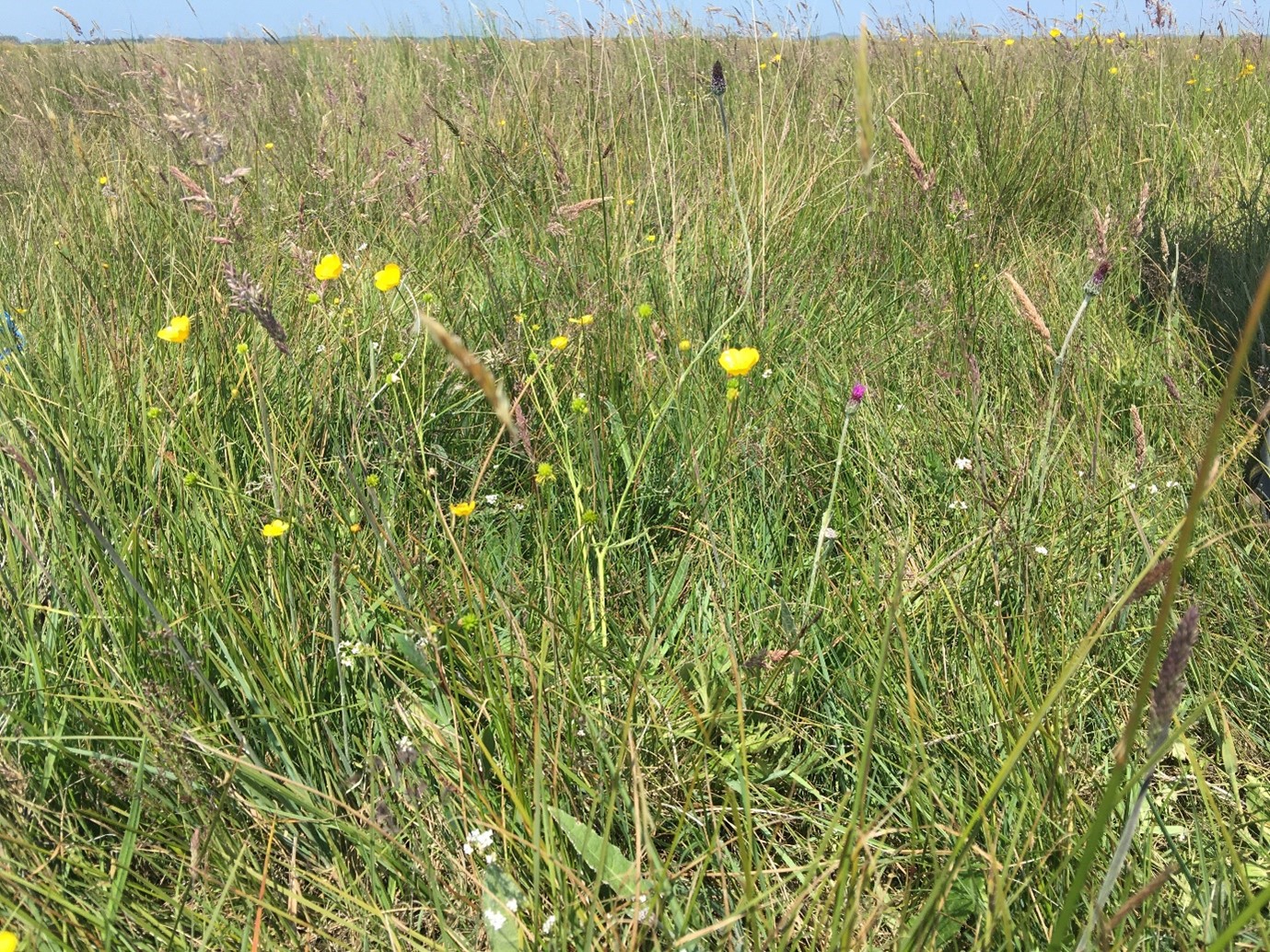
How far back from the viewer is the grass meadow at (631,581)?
83 centimetres

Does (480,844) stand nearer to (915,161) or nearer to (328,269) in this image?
(328,269)

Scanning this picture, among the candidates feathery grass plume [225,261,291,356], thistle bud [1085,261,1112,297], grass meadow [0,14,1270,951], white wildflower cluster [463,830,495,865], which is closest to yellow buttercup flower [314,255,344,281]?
grass meadow [0,14,1270,951]

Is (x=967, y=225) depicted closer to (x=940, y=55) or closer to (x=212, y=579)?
(x=940, y=55)

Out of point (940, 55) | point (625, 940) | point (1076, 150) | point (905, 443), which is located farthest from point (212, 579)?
point (940, 55)

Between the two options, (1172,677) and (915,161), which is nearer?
(1172,677)

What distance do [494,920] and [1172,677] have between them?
0.61 meters

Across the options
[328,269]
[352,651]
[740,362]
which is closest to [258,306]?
[328,269]

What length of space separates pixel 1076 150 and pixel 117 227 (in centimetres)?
290

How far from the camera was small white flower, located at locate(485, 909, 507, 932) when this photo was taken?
78 cm

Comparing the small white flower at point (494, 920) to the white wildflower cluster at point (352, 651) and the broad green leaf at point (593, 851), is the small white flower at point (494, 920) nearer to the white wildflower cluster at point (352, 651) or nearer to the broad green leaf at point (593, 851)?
the broad green leaf at point (593, 851)

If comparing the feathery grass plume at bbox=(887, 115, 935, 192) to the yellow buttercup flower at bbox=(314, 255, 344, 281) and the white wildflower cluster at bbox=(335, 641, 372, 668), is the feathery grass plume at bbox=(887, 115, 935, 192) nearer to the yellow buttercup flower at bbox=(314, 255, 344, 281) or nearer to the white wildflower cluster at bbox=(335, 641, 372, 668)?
the yellow buttercup flower at bbox=(314, 255, 344, 281)

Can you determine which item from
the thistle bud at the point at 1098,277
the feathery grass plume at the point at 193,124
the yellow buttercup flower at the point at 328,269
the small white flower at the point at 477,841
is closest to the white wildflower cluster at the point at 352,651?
the small white flower at the point at 477,841

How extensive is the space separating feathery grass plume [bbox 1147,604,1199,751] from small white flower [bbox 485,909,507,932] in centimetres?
57

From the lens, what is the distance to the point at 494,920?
78cm
